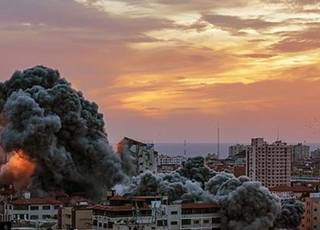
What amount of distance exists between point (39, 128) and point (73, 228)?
22595 millimetres

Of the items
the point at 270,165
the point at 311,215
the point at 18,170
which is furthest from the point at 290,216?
the point at 270,165

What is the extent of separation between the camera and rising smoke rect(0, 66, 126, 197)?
257ft

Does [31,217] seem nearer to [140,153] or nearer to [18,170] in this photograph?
[18,170]

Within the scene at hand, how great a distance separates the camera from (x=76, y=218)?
199 ft

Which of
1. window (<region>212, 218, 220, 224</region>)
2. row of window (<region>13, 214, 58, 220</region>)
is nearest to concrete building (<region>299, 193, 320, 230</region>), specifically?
window (<region>212, 218, 220, 224</region>)

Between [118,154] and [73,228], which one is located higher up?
[118,154]

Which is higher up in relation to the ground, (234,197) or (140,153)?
(140,153)

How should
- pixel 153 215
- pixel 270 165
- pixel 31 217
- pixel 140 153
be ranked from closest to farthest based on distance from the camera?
pixel 153 215, pixel 31 217, pixel 140 153, pixel 270 165

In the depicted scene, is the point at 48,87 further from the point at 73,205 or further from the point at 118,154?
the point at 73,205

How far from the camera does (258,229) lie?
64.0m

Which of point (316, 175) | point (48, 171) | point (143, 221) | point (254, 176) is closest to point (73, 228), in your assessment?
point (143, 221)

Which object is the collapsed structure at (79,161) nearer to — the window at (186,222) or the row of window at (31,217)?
the window at (186,222)

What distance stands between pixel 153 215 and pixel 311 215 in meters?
28.2

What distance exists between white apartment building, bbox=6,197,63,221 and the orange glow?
12.7 meters
